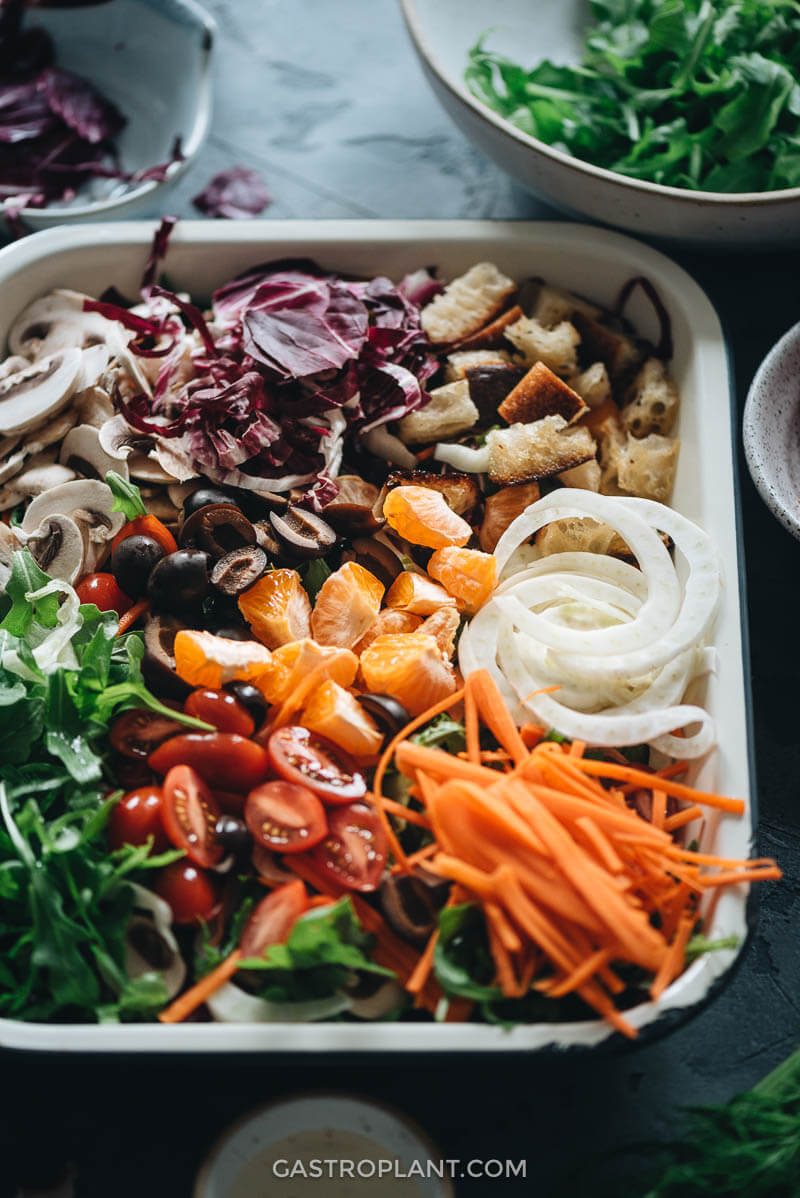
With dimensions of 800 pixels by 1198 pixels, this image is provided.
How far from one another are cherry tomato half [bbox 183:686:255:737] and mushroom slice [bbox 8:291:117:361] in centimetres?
85

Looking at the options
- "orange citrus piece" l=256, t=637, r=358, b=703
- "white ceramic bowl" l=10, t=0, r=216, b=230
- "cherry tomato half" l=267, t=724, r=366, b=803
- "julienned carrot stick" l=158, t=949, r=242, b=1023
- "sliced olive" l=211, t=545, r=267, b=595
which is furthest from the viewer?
"white ceramic bowl" l=10, t=0, r=216, b=230

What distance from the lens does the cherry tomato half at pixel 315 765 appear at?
5.05 feet

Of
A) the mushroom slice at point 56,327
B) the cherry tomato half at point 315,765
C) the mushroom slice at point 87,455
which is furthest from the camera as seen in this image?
the mushroom slice at point 56,327

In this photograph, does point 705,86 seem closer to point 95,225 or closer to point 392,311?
point 392,311

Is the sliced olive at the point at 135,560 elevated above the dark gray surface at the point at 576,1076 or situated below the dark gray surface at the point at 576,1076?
above

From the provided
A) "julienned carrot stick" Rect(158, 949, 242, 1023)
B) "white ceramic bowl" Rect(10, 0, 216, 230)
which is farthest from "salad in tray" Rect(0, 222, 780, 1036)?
"white ceramic bowl" Rect(10, 0, 216, 230)

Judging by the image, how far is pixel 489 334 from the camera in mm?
2086

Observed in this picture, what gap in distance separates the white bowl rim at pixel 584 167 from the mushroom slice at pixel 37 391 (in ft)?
3.23

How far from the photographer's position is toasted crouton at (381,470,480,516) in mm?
1940

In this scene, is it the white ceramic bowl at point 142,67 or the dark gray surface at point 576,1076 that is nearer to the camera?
the dark gray surface at point 576,1076

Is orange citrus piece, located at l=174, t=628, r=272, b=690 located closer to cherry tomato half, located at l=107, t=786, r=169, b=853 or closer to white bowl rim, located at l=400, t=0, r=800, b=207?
cherry tomato half, located at l=107, t=786, r=169, b=853

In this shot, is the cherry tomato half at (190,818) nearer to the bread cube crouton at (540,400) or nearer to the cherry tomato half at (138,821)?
the cherry tomato half at (138,821)

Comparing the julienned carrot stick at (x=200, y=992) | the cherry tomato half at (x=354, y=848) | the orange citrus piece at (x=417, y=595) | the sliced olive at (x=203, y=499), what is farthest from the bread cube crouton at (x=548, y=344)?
the julienned carrot stick at (x=200, y=992)

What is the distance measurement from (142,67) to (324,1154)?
2586mm
